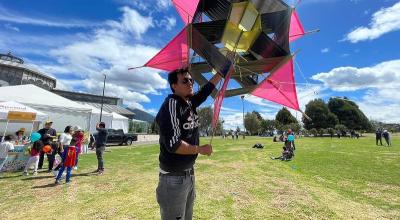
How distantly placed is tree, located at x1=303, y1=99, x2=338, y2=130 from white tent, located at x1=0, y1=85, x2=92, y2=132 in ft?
254

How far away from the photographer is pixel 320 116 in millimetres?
90125

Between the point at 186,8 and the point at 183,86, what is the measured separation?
1495 mm

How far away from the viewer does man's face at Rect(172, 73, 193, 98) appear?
3.15 meters

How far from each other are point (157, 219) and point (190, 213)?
316 cm

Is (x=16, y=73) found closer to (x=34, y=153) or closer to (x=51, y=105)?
(x=51, y=105)

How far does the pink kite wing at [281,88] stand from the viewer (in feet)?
12.5

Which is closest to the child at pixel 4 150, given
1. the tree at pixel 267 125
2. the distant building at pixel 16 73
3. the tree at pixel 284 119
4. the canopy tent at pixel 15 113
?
the canopy tent at pixel 15 113

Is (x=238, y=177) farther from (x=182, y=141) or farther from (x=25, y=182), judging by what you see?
(x=182, y=141)

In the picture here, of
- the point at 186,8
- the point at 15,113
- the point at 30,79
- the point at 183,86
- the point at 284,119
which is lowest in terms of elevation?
the point at 183,86

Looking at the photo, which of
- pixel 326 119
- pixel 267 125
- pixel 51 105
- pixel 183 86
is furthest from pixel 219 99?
pixel 267 125

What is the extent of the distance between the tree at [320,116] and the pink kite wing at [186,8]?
90.7 meters

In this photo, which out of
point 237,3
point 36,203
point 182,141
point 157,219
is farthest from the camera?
point 36,203

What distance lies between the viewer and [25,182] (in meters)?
10.1

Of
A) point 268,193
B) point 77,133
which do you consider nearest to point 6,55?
point 77,133
